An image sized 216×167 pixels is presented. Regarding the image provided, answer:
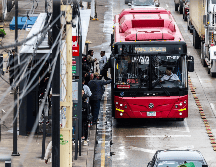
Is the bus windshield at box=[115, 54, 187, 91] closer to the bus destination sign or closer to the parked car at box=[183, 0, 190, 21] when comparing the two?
the bus destination sign

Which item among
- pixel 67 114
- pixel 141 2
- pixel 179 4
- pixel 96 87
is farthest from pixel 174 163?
pixel 179 4

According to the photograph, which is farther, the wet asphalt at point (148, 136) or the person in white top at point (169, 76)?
the person in white top at point (169, 76)

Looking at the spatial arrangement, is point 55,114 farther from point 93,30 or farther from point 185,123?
point 93,30

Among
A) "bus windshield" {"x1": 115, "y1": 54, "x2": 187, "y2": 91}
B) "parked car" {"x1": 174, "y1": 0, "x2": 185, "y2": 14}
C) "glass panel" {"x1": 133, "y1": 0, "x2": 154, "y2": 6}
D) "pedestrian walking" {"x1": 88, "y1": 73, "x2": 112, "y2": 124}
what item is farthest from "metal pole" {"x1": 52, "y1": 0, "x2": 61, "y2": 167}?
"parked car" {"x1": 174, "y1": 0, "x2": 185, "y2": 14}

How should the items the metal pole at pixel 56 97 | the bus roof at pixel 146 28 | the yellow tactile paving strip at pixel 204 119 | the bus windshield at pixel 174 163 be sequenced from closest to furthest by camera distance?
the metal pole at pixel 56 97 → the bus windshield at pixel 174 163 → the yellow tactile paving strip at pixel 204 119 → the bus roof at pixel 146 28

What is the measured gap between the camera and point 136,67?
18.9 metres

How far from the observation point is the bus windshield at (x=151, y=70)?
18828mm

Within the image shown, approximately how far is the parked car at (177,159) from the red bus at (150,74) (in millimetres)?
6507

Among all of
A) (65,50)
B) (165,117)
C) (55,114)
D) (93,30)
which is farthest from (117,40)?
(93,30)

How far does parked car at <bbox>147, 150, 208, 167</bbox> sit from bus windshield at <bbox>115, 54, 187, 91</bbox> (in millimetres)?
6472

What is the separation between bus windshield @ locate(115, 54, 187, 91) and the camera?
1883 cm

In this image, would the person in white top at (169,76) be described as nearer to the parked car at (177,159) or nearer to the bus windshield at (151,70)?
the bus windshield at (151,70)

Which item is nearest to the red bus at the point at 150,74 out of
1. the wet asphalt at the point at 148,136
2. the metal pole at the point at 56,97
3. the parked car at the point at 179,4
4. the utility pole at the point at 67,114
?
the wet asphalt at the point at 148,136

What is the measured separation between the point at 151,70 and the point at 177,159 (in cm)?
704
